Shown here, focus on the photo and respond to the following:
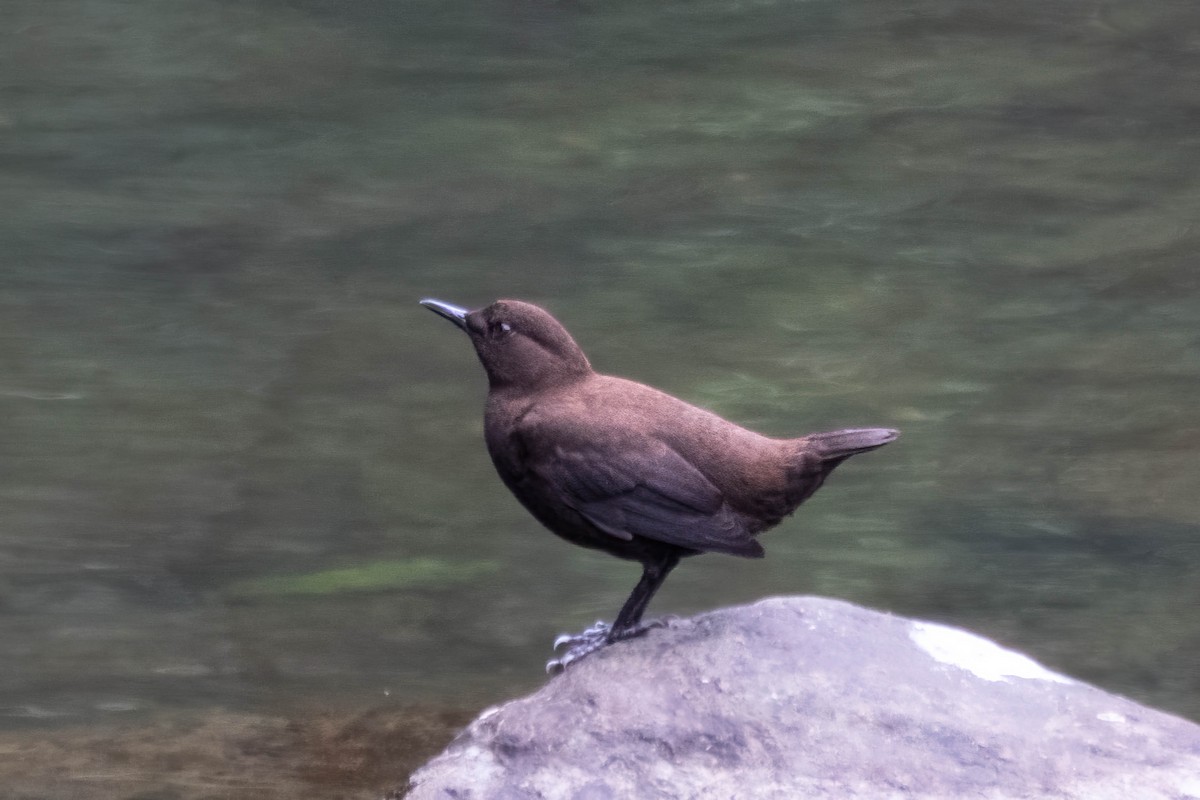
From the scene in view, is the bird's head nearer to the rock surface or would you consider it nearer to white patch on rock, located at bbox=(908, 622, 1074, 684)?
the rock surface

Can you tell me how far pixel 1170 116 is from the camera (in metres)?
10.6

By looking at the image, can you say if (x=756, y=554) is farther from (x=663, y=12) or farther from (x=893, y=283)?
(x=663, y=12)

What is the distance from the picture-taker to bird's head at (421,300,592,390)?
3896 mm

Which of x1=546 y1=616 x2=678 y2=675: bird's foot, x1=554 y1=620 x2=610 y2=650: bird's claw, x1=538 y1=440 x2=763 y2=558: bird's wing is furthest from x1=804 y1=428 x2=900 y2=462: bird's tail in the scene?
x1=554 y1=620 x2=610 y2=650: bird's claw

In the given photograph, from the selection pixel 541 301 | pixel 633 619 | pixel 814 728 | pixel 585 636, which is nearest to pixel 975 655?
pixel 814 728

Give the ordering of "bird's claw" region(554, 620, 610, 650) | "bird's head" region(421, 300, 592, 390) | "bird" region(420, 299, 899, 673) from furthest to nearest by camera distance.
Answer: "bird's claw" region(554, 620, 610, 650), "bird's head" region(421, 300, 592, 390), "bird" region(420, 299, 899, 673)

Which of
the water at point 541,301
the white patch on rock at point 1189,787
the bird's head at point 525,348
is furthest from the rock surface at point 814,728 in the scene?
the water at point 541,301

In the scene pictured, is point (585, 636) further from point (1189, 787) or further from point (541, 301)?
point (541, 301)

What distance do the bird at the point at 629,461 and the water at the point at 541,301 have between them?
191 cm

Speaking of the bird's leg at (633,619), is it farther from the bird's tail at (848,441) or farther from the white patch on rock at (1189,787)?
the white patch on rock at (1189,787)

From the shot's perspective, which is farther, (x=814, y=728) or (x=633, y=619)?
(x=633, y=619)

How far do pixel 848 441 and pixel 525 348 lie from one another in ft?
2.54

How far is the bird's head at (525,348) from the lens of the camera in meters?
3.90

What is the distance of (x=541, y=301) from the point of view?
8.49 meters
